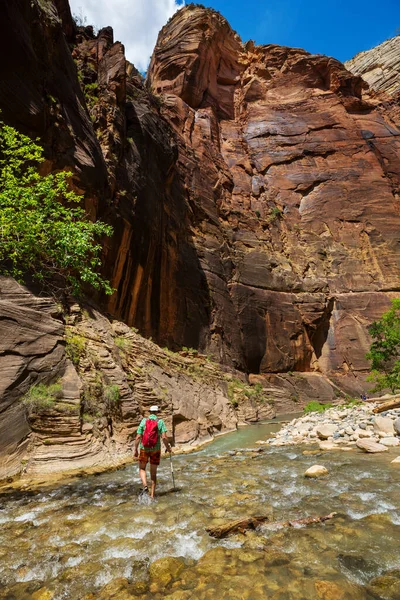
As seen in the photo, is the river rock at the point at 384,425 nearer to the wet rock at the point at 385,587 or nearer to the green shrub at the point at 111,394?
the wet rock at the point at 385,587

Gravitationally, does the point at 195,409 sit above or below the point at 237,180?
below

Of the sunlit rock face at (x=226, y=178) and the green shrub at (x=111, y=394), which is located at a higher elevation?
the sunlit rock face at (x=226, y=178)

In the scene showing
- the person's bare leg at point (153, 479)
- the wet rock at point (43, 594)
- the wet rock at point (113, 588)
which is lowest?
the person's bare leg at point (153, 479)

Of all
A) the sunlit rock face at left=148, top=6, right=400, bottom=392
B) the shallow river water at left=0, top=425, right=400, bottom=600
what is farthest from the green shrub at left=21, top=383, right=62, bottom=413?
the sunlit rock face at left=148, top=6, right=400, bottom=392

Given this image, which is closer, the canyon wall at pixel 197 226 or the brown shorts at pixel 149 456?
the brown shorts at pixel 149 456

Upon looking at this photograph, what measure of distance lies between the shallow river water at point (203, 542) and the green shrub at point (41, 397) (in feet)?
6.64

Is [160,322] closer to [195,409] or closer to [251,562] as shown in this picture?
[195,409]

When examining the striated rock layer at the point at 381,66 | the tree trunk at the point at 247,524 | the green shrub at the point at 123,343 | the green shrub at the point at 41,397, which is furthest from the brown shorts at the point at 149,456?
the striated rock layer at the point at 381,66

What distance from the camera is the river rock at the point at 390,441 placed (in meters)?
9.11

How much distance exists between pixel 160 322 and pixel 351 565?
21.9 meters

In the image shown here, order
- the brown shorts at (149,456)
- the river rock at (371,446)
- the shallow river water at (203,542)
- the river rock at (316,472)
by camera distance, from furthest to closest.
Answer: the river rock at (371,446) < the river rock at (316,472) < the brown shorts at (149,456) < the shallow river water at (203,542)

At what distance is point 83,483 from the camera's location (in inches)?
276

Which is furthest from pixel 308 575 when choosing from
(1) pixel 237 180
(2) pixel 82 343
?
(1) pixel 237 180

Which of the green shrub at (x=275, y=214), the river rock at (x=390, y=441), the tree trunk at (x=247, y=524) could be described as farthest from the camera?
the green shrub at (x=275, y=214)
